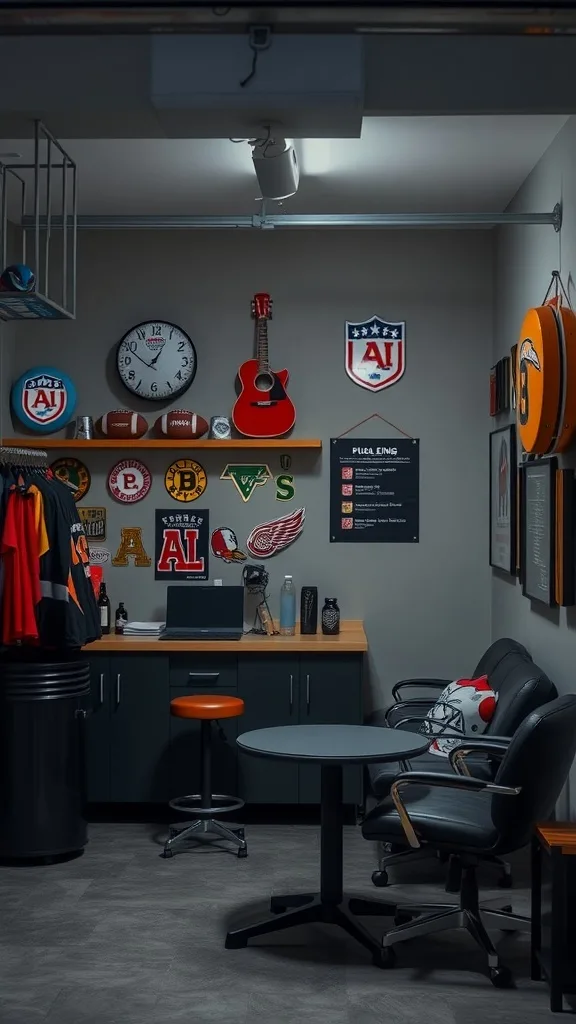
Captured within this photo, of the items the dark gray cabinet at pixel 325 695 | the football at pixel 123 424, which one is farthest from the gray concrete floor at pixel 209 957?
the football at pixel 123 424

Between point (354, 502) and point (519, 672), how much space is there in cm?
182

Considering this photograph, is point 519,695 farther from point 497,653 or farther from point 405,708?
point 405,708

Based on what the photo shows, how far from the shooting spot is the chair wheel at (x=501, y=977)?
3564 millimetres

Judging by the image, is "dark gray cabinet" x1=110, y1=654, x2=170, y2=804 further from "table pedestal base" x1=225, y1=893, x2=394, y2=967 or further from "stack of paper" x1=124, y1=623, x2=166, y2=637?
"table pedestal base" x1=225, y1=893, x2=394, y2=967

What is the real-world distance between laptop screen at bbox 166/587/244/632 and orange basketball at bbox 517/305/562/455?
6.58 feet

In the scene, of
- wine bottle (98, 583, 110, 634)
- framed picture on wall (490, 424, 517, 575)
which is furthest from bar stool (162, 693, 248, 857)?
framed picture on wall (490, 424, 517, 575)

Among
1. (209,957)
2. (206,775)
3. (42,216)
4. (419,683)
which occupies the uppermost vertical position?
(42,216)

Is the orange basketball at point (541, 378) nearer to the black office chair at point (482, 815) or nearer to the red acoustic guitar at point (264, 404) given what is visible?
the black office chair at point (482, 815)

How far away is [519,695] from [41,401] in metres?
3.15

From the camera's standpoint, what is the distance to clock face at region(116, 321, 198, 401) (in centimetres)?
612

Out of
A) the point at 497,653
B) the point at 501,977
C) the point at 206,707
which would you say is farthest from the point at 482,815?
the point at 206,707

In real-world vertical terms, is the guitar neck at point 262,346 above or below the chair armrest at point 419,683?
above

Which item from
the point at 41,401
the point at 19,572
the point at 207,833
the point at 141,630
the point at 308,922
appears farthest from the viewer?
the point at 41,401

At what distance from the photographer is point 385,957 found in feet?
12.2
